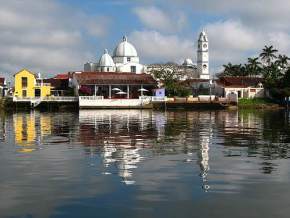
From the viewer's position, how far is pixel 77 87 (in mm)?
95812

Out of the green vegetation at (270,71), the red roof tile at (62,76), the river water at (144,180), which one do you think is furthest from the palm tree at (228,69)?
the river water at (144,180)

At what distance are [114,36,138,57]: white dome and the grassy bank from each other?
36038 mm

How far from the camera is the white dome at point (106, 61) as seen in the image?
12031 cm

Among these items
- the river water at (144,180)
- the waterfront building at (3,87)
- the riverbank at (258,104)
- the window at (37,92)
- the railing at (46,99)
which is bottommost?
the river water at (144,180)

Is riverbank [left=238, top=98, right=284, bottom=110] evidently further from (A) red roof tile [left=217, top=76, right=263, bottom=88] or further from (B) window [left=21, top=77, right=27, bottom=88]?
(B) window [left=21, top=77, right=27, bottom=88]

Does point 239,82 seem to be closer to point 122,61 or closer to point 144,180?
point 122,61

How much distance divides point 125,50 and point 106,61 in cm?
606

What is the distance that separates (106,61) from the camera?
120 m

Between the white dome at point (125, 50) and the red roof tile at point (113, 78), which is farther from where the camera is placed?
the white dome at point (125, 50)

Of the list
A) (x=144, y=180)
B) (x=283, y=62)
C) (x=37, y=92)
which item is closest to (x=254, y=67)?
(x=283, y=62)

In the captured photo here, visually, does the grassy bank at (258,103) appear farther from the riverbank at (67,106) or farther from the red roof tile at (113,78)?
the red roof tile at (113,78)

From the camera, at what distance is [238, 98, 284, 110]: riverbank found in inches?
3600

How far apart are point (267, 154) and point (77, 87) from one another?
254 ft

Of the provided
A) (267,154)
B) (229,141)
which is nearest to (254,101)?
Result: (229,141)
